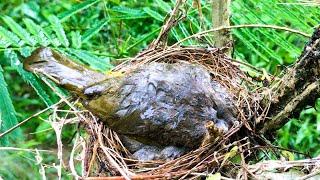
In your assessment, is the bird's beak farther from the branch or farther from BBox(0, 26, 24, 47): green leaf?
the branch

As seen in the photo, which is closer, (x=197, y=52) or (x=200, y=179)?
(x=200, y=179)

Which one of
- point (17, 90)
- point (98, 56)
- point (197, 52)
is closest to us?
point (197, 52)

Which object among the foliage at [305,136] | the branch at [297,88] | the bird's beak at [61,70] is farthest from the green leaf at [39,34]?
the foliage at [305,136]

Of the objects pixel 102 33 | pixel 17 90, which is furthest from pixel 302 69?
pixel 17 90

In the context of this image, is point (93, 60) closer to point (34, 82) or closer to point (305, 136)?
point (34, 82)

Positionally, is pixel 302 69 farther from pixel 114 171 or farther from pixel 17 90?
pixel 17 90

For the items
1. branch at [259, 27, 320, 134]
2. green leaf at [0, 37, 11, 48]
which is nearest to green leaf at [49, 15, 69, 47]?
green leaf at [0, 37, 11, 48]
